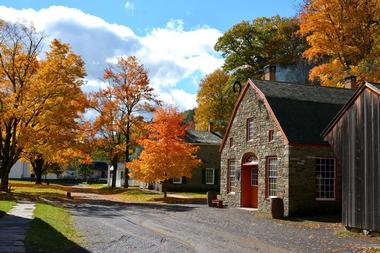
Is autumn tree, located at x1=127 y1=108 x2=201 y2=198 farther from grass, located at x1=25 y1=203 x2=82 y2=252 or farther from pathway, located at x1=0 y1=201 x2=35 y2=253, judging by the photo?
grass, located at x1=25 y1=203 x2=82 y2=252

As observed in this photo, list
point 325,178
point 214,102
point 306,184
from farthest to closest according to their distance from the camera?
1. point 214,102
2. point 325,178
3. point 306,184

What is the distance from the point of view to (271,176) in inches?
952

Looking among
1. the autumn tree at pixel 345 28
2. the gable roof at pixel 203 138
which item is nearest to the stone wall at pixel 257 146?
the autumn tree at pixel 345 28

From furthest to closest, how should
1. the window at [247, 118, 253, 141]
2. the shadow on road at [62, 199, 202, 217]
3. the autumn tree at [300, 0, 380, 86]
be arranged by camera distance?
1. the autumn tree at [300, 0, 380, 86]
2. the window at [247, 118, 253, 141]
3. the shadow on road at [62, 199, 202, 217]

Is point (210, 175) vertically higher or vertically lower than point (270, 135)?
lower

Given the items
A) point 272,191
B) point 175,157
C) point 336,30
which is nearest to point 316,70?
point 336,30

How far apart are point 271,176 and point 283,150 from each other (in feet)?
6.48

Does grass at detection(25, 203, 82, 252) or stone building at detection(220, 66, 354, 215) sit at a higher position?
stone building at detection(220, 66, 354, 215)

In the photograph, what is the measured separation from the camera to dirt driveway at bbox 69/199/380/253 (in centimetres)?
Result: 1260

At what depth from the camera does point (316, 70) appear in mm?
29516

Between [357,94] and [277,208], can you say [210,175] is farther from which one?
[357,94]

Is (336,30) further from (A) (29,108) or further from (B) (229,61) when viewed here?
(B) (229,61)

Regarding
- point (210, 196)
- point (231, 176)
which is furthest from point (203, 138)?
point (210, 196)

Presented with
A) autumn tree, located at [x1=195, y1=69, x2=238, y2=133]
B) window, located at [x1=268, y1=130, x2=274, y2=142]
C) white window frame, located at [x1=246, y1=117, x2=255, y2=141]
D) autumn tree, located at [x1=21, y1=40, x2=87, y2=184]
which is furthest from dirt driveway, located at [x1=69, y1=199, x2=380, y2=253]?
autumn tree, located at [x1=195, y1=69, x2=238, y2=133]
